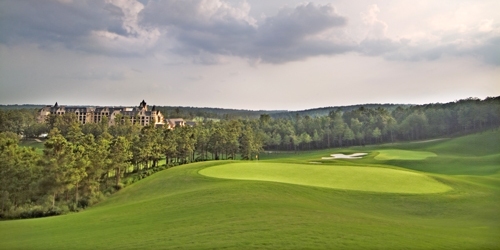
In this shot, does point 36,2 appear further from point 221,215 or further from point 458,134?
point 458,134

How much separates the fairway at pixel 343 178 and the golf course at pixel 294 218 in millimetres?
52

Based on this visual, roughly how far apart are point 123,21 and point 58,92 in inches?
148

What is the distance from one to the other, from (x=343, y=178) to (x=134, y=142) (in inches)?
902

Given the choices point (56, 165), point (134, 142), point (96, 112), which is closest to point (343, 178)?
point (56, 165)

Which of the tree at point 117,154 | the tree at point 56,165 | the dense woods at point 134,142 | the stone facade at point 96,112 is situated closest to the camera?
the tree at point 56,165

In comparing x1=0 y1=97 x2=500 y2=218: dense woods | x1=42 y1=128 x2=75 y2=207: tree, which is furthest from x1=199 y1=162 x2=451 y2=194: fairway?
x1=42 y1=128 x2=75 y2=207: tree

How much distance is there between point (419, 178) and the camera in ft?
54.8

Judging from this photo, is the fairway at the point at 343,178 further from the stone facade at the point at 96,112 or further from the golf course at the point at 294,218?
the stone facade at the point at 96,112

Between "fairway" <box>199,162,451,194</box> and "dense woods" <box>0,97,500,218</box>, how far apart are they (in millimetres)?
5138

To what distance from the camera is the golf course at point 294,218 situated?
7.51 metres

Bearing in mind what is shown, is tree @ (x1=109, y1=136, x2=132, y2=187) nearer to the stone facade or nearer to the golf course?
the stone facade

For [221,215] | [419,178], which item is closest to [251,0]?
[221,215]

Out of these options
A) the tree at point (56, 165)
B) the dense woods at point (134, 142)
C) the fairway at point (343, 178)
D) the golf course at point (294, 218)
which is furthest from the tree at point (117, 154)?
the fairway at point (343, 178)

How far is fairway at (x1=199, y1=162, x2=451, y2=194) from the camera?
47.9ft
